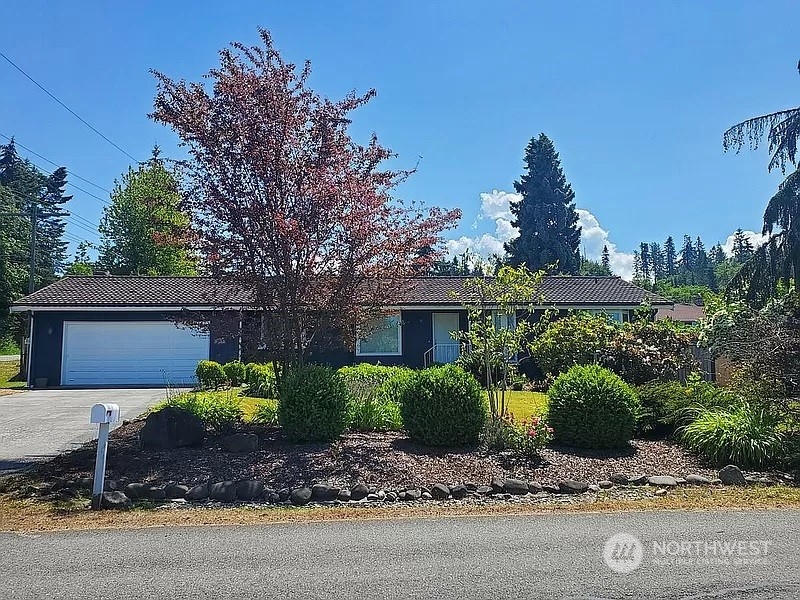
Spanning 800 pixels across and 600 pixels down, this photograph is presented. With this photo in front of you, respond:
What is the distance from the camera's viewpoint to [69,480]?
7570mm

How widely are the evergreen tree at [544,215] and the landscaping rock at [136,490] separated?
42955 mm

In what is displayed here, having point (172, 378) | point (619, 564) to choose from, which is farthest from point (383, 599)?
point (172, 378)

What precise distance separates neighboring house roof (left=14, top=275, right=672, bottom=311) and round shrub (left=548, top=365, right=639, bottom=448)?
419 inches

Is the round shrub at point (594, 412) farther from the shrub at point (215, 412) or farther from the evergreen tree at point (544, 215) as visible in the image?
the evergreen tree at point (544, 215)

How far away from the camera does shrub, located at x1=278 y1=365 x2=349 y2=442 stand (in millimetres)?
8789

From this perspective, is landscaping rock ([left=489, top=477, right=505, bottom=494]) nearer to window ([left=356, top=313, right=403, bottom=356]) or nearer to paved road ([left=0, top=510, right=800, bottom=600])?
paved road ([left=0, top=510, right=800, bottom=600])

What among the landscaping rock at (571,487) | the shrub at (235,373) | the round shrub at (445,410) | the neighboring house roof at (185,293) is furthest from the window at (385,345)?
the landscaping rock at (571,487)

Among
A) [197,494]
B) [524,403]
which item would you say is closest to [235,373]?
[524,403]

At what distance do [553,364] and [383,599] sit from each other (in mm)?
12801

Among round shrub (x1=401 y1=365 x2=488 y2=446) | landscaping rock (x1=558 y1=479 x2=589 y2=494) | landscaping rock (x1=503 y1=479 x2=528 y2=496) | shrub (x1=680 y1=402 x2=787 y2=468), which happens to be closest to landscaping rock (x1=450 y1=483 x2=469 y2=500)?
landscaping rock (x1=503 y1=479 x2=528 y2=496)

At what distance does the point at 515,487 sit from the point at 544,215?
148 ft

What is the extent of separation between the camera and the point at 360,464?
25.9 ft

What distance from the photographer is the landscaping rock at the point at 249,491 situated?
6863 mm

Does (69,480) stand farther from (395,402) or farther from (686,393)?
(686,393)
